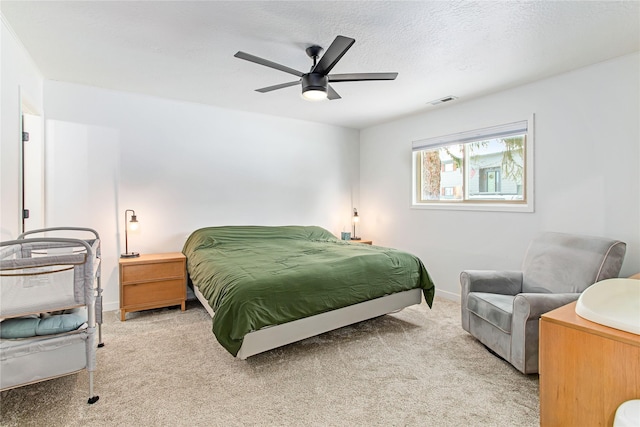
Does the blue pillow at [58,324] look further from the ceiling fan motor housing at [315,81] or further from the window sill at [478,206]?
the window sill at [478,206]

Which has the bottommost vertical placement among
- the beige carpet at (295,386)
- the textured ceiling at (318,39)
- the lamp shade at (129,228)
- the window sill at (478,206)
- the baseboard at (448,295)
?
the beige carpet at (295,386)

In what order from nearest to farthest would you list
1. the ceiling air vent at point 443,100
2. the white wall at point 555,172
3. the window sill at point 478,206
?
the white wall at point 555,172
the window sill at point 478,206
the ceiling air vent at point 443,100

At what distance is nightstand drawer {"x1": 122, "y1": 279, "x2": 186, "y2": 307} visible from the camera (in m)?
3.26

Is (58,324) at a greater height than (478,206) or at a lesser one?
lesser

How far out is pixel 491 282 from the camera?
9.06ft

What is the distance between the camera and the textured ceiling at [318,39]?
2020 millimetres

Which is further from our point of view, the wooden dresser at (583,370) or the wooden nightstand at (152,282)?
the wooden nightstand at (152,282)

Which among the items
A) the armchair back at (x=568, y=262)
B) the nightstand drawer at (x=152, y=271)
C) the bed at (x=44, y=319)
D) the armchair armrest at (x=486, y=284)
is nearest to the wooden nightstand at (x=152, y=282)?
the nightstand drawer at (x=152, y=271)

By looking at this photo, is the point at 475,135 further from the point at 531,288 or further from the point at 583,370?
the point at 583,370

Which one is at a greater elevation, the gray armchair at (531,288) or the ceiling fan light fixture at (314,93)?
the ceiling fan light fixture at (314,93)

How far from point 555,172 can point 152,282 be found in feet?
13.8

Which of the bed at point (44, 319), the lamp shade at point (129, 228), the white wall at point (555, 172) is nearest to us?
the bed at point (44, 319)

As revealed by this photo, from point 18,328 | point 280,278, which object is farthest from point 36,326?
point 280,278

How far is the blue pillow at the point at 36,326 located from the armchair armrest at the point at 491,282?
2.78 metres
